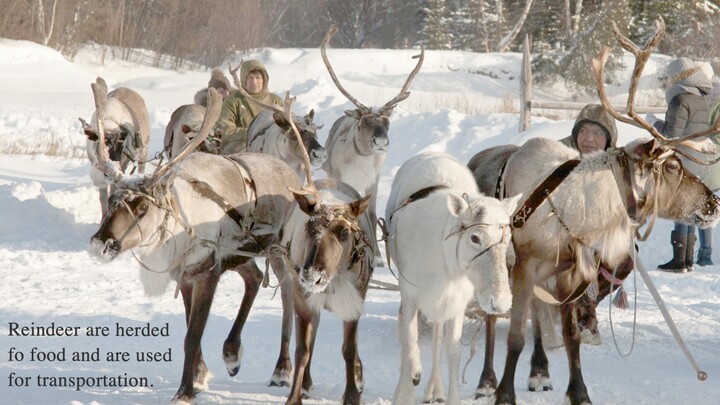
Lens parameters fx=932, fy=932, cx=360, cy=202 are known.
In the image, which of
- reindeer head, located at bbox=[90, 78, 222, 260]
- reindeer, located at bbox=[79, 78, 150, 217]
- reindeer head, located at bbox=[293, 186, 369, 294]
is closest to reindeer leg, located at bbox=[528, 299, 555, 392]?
reindeer head, located at bbox=[293, 186, 369, 294]

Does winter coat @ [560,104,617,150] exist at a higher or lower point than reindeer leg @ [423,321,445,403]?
higher

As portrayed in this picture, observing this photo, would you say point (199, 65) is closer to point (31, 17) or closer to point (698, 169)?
point (31, 17)

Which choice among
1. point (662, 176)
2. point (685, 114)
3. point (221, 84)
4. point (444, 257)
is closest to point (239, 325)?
point (444, 257)

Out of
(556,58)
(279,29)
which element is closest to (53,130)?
(556,58)

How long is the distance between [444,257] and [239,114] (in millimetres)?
5561

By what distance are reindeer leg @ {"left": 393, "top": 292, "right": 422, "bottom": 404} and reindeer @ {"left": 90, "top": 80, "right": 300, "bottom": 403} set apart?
1.08 metres

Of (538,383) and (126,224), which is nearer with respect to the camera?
(126,224)

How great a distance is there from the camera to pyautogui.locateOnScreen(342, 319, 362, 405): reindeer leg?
19.4 ft

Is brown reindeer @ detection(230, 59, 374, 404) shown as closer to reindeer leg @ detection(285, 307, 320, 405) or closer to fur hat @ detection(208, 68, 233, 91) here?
reindeer leg @ detection(285, 307, 320, 405)

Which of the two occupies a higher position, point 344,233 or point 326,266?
point 344,233

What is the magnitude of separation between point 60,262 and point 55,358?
3.79m

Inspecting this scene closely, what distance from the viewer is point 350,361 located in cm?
593

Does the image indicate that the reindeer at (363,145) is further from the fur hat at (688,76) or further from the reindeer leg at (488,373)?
the reindeer leg at (488,373)

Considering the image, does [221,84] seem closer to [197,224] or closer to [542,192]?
[197,224]
